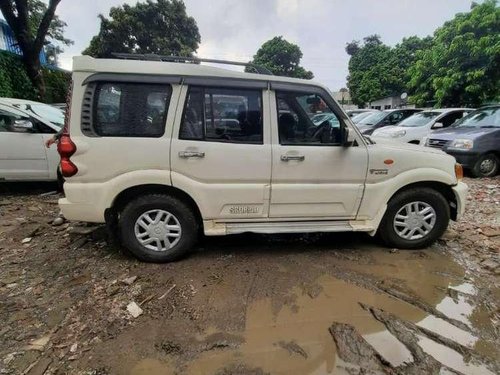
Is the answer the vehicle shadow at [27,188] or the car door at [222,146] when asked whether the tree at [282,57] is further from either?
the car door at [222,146]

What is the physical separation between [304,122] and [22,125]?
485cm

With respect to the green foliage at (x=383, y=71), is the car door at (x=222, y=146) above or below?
below

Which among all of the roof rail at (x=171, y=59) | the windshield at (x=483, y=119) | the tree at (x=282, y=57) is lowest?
the windshield at (x=483, y=119)

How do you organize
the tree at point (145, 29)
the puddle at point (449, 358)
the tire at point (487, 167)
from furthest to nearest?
the tree at point (145, 29) → the tire at point (487, 167) → the puddle at point (449, 358)

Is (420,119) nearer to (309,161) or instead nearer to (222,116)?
(309,161)

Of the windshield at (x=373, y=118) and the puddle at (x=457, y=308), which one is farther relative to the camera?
the windshield at (x=373, y=118)

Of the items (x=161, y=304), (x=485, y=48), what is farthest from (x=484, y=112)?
(x=161, y=304)

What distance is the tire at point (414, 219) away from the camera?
12.3 ft

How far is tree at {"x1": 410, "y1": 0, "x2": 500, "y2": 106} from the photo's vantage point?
1180 centimetres

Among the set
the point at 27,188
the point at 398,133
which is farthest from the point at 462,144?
the point at 27,188

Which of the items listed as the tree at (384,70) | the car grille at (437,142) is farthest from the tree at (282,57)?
the car grille at (437,142)

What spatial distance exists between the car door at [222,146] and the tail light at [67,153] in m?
0.94

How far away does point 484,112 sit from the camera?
27.2 ft

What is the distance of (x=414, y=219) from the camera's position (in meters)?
→ 3.85
